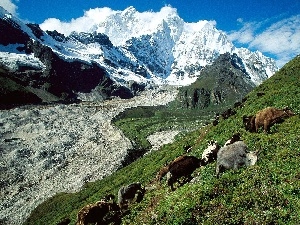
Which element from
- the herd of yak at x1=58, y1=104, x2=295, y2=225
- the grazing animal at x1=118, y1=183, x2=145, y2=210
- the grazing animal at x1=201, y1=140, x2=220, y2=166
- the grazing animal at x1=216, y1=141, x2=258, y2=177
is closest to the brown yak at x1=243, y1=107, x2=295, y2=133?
the herd of yak at x1=58, y1=104, x2=295, y2=225

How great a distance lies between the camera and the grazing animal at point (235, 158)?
2689 cm

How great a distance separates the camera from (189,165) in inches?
1238

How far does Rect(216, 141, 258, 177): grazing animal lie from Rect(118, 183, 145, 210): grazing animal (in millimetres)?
9021

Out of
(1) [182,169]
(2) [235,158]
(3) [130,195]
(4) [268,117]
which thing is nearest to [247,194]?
(2) [235,158]

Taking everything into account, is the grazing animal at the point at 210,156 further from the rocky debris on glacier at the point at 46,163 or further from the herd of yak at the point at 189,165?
the rocky debris on glacier at the point at 46,163

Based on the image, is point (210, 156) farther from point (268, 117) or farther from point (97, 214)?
point (97, 214)

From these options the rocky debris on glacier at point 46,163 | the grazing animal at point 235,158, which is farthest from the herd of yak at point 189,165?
the rocky debris on glacier at point 46,163

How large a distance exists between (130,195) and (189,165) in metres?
6.45

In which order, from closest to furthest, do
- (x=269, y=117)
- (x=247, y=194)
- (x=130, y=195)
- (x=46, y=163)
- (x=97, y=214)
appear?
(x=247, y=194), (x=97, y=214), (x=269, y=117), (x=130, y=195), (x=46, y=163)

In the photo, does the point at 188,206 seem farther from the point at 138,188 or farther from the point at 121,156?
the point at 121,156

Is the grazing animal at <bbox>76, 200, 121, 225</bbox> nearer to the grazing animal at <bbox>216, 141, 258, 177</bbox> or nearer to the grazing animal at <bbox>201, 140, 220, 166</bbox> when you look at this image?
the grazing animal at <bbox>201, 140, 220, 166</bbox>

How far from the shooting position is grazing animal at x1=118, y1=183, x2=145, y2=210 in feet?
108

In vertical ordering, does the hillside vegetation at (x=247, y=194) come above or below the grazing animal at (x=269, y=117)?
below

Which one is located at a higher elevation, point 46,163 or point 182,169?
point 46,163
